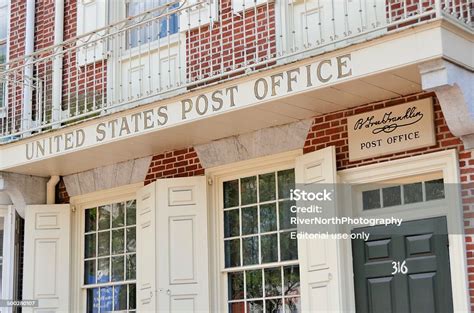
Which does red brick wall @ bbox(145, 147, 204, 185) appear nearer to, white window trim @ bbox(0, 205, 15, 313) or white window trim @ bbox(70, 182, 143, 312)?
white window trim @ bbox(70, 182, 143, 312)

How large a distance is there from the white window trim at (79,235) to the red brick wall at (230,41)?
1991 millimetres

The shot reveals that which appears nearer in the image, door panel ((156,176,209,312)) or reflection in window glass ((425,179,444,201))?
reflection in window glass ((425,179,444,201))

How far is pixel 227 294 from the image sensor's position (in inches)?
392

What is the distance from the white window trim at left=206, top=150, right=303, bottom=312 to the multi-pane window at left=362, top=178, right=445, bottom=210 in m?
1.05

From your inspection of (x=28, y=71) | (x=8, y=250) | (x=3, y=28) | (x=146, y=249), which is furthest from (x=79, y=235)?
(x=3, y=28)

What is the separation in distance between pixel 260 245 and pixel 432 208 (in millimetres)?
2083

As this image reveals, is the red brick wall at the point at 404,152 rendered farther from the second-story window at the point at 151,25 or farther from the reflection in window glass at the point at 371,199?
the second-story window at the point at 151,25

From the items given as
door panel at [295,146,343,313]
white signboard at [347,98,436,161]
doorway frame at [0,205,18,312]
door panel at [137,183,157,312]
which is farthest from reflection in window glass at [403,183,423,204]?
doorway frame at [0,205,18,312]

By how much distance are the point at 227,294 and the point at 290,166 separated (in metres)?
1.58

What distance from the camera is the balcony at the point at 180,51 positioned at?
A: 8.80 meters

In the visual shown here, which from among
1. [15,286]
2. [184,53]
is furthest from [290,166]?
[15,286]

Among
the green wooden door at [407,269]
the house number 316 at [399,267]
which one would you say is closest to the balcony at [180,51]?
the green wooden door at [407,269]

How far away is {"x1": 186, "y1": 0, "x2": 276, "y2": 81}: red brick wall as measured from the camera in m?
9.70
